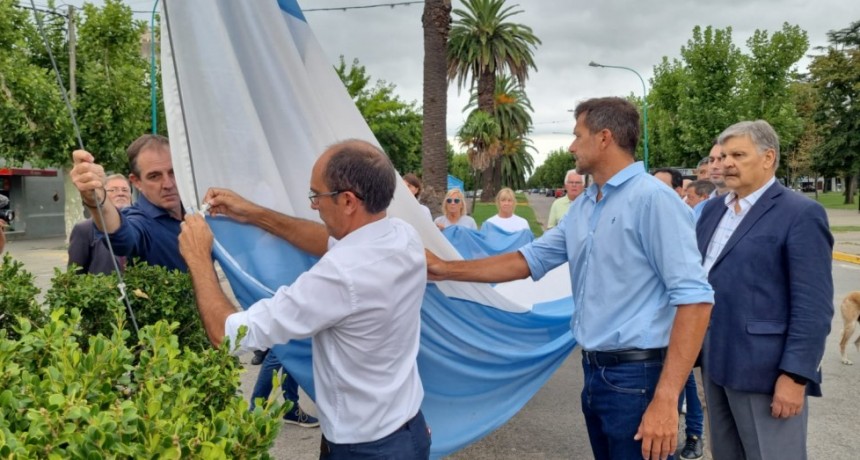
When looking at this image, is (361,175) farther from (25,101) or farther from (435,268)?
(25,101)

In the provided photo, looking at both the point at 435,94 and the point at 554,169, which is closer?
the point at 435,94

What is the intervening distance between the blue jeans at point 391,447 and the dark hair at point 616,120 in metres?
1.37

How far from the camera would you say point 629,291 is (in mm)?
2658

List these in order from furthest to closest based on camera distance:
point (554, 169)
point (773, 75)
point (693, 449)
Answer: point (554, 169), point (773, 75), point (693, 449)

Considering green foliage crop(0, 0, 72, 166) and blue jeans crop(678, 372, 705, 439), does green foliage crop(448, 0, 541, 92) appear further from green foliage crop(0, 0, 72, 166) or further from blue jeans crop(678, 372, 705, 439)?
blue jeans crop(678, 372, 705, 439)

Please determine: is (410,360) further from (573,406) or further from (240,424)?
(573,406)

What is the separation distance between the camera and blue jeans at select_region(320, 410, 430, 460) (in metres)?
2.21

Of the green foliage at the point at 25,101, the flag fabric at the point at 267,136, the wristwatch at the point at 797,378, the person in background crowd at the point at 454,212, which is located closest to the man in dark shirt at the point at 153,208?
the flag fabric at the point at 267,136

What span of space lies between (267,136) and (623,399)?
70.1 inches

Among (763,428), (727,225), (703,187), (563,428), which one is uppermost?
(703,187)

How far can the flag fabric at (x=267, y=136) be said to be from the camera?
260 centimetres

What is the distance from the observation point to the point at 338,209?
7.26 feet

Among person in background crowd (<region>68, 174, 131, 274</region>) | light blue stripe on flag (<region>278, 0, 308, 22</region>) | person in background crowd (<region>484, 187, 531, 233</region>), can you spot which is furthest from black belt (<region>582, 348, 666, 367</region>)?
person in background crowd (<region>484, 187, 531, 233</region>)

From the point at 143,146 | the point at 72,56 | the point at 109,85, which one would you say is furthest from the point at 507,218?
the point at 109,85
